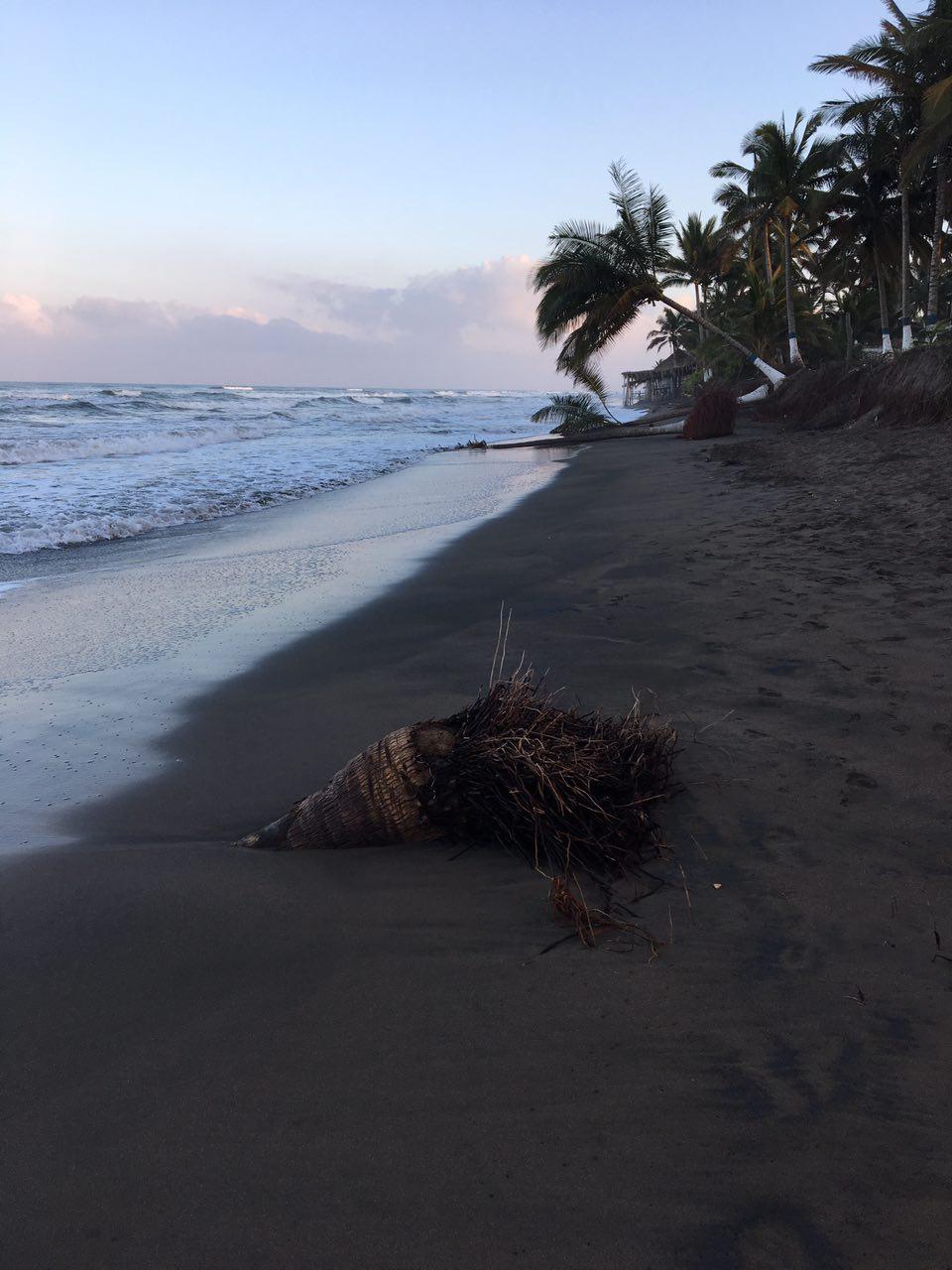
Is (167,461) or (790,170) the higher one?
(790,170)

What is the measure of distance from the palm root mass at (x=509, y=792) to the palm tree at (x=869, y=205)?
90.8 feet

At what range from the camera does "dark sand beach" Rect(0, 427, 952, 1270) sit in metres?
1.55

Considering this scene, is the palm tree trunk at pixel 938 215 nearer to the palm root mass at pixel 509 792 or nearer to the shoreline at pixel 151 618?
the shoreline at pixel 151 618

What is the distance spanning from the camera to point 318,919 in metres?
2.50

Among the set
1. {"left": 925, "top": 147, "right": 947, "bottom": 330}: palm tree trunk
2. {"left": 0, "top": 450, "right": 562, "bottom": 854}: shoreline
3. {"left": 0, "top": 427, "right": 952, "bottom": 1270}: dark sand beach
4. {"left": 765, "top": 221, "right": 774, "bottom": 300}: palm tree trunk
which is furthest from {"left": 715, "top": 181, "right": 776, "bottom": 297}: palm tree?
{"left": 0, "top": 427, "right": 952, "bottom": 1270}: dark sand beach

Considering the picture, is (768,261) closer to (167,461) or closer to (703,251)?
(703,251)

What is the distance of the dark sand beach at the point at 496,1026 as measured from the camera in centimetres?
155

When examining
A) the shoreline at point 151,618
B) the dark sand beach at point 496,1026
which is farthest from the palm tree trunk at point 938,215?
the dark sand beach at point 496,1026

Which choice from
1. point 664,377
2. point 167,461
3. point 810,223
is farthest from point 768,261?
point 664,377

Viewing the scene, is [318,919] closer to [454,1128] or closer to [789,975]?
[454,1128]

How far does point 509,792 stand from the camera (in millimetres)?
2721

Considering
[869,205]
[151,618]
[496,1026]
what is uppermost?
[869,205]

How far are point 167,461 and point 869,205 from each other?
2409cm

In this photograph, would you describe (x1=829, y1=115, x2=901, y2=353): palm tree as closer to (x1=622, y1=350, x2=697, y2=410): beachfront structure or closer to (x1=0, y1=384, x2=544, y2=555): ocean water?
(x1=0, y1=384, x2=544, y2=555): ocean water
